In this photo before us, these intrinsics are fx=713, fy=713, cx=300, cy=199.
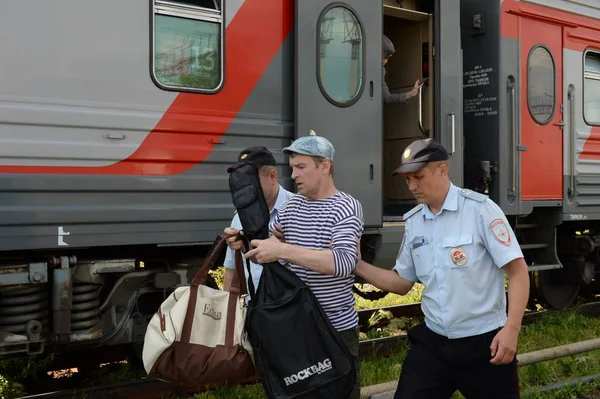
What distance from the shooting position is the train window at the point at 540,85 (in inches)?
285

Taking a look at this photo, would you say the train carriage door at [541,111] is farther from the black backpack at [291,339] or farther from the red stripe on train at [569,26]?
the black backpack at [291,339]

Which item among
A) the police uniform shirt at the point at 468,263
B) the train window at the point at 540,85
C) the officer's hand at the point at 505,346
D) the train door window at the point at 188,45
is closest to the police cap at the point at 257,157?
the police uniform shirt at the point at 468,263

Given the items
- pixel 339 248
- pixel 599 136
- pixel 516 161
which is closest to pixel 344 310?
pixel 339 248

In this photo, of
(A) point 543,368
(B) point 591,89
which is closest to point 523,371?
(A) point 543,368

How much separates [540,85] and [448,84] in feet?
4.92

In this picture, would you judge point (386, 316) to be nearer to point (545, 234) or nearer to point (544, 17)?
point (545, 234)

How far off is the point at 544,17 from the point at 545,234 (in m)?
2.25

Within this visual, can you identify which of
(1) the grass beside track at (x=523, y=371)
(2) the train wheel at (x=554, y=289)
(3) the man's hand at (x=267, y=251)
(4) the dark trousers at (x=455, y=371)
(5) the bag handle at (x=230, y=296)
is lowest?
(1) the grass beside track at (x=523, y=371)

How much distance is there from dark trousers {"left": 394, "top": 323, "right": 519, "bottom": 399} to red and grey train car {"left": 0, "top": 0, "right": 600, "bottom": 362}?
83.9 inches

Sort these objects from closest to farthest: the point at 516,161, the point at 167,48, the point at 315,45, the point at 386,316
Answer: the point at 167,48
the point at 315,45
the point at 516,161
the point at 386,316

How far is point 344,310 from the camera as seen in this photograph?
3045 mm

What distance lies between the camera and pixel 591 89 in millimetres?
7988

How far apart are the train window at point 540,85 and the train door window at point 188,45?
145 inches

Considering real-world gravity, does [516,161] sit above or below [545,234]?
above
